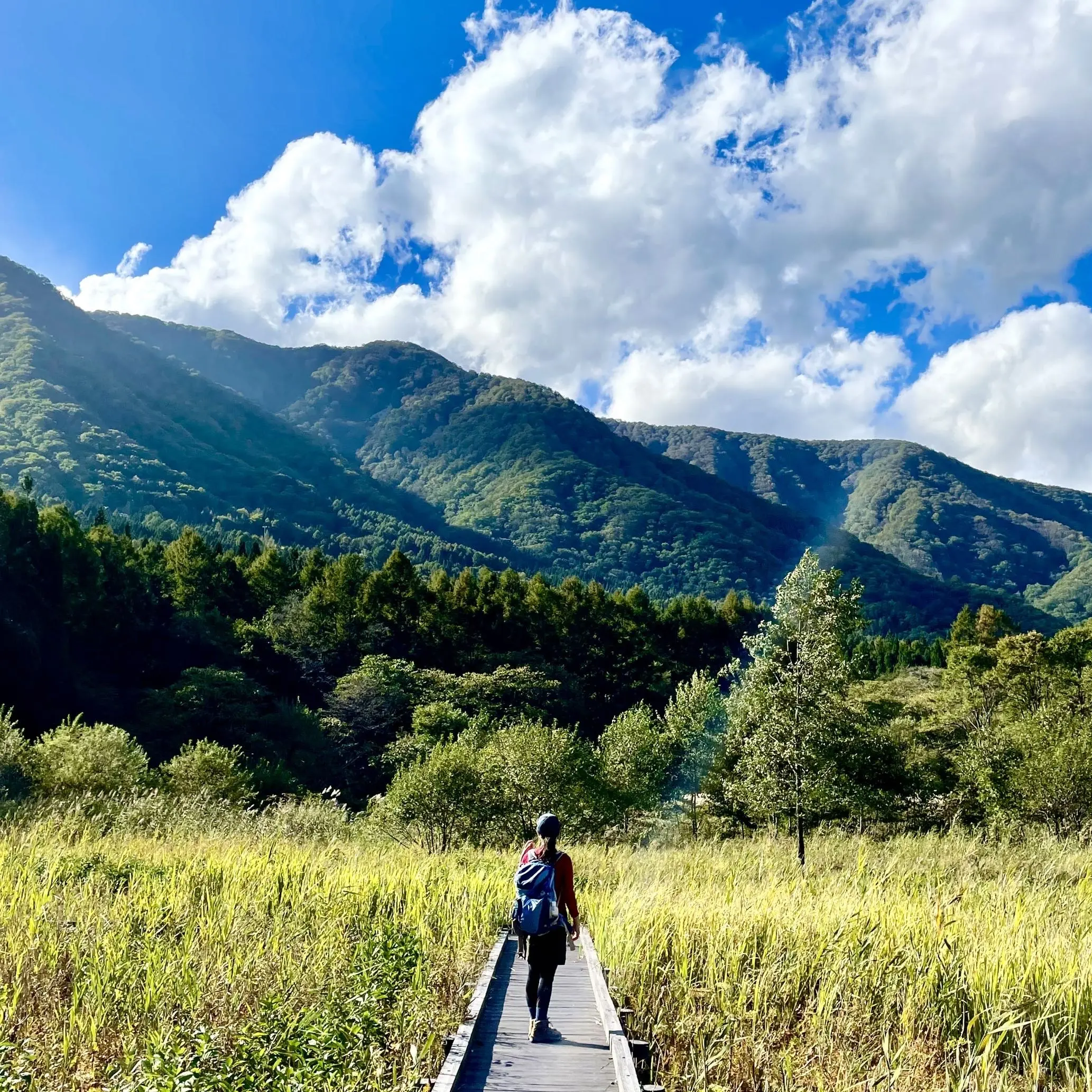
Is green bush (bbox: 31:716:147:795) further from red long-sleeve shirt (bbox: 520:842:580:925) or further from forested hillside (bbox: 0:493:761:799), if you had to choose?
red long-sleeve shirt (bbox: 520:842:580:925)

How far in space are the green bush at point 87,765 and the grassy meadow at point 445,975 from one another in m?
9.59

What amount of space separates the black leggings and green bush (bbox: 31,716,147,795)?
13969mm

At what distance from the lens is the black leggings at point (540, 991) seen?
17.4ft

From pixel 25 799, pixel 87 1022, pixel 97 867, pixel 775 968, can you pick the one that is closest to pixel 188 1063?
pixel 87 1022

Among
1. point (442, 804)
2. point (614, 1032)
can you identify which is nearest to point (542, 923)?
point (614, 1032)

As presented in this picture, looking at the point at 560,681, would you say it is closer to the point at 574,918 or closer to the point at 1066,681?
the point at 1066,681

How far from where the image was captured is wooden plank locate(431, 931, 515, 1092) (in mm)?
4148

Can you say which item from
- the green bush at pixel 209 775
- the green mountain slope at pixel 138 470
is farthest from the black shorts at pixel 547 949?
the green mountain slope at pixel 138 470

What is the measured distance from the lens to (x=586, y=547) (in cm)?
19412

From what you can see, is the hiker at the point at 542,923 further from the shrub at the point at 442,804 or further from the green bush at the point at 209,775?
the green bush at the point at 209,775

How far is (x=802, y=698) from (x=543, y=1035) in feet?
43.3

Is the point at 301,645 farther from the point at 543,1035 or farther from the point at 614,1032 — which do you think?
the point at 614,1032

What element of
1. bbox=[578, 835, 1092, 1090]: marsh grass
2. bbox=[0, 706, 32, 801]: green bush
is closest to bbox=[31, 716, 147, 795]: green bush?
bbox=[0, 706, 32, 801]: green bush

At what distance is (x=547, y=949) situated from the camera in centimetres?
542
